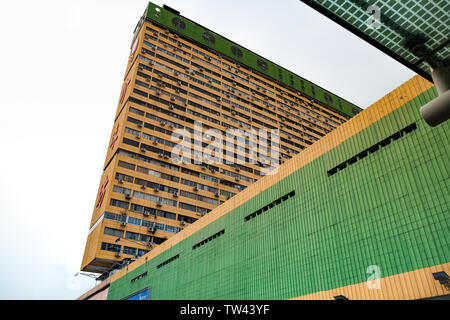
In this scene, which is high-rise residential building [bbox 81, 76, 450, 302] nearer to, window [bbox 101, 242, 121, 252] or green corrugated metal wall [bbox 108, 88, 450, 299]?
green corrugated metal wall [bbox 108, 88, 450, 299]

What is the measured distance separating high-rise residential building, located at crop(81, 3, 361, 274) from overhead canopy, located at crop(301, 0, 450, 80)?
4490cm

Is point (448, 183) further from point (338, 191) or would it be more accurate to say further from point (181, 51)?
point (181, 51)

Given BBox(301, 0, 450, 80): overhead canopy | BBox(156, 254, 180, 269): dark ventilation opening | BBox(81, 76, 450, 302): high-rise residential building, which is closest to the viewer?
BBox(301, 0, 450, 80): overhead canopy

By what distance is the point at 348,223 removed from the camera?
15.9m

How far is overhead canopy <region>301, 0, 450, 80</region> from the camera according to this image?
4449 millimetres

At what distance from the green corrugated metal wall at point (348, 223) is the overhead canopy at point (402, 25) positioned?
1004 centimetres

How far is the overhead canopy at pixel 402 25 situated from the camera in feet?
14.6

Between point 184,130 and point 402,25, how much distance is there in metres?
57.1

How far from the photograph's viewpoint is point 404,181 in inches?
556

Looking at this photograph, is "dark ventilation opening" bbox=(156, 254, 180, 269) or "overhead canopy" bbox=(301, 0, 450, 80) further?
"dark ventilation opening" bbox=(156, 254, 180, 269)

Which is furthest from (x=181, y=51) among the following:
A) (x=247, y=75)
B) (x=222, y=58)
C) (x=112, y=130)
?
(x=112, y=130)

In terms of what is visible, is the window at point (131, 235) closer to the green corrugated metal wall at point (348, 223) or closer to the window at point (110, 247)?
the window at point (110, 247)

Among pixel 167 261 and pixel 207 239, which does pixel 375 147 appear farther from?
pixel 167 261

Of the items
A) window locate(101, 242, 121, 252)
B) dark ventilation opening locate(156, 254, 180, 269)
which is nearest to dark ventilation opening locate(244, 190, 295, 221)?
dark ventilation opening locate(156, 254, 180, 269)
